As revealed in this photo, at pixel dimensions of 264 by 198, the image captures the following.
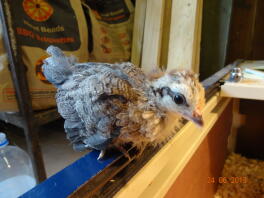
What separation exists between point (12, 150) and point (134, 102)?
86 centimetres

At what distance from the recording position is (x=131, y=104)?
50 centimetres

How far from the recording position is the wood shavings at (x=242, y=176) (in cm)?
131

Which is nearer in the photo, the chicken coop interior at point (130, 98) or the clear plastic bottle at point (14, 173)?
the chicken coop interior at point (130, 98)

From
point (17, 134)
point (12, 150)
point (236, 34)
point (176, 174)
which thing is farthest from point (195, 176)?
point (17, 134)

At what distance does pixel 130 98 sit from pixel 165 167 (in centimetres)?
23

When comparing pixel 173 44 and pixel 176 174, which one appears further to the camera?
pixel 173 44

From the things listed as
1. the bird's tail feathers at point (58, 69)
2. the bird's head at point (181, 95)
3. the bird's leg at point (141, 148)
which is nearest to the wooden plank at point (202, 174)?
the bird's leg at point (141, 148)

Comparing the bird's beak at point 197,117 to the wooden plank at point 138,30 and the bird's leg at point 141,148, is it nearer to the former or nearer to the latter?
the bird's leg at point 141,148

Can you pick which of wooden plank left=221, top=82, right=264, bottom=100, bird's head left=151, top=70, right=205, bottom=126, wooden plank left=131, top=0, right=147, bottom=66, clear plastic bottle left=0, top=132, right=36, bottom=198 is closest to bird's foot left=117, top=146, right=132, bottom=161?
bird's head left=151, top=70, right=205, bottom=126

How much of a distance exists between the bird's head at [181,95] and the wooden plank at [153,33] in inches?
40.3

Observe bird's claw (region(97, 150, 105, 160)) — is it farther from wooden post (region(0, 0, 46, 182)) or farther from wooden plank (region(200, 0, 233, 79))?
wooden plank (region(200, 0, 233, 79))

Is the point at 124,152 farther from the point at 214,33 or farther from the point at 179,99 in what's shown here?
the point at 214,33

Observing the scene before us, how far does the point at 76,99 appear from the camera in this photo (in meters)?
0.58

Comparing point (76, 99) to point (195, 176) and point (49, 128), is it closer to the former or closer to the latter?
point (195, 176)
